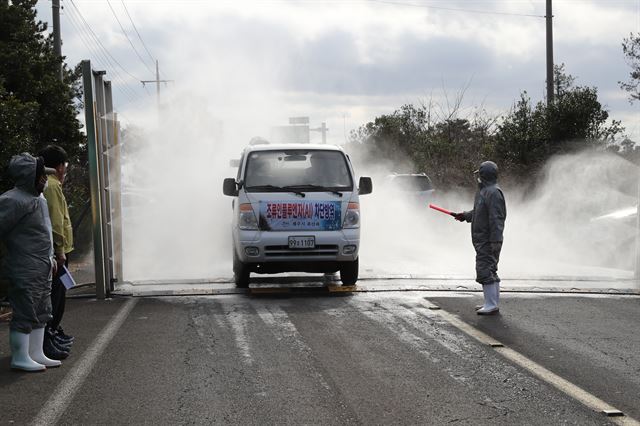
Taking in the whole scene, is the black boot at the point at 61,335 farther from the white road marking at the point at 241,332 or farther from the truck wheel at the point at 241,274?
the truck wheel at the point at 241,274

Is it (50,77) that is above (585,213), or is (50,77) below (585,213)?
above

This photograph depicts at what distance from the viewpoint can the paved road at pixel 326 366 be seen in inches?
227

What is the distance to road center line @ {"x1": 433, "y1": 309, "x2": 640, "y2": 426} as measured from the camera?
5739 millimetres

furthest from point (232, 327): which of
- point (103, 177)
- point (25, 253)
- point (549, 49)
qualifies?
point (549, 49)

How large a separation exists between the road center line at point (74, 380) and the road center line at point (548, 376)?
135 inches

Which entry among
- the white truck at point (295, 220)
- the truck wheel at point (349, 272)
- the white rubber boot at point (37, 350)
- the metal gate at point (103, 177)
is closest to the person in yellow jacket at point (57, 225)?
the white rubber boot at point (37, 350)

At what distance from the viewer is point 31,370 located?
23.4ft

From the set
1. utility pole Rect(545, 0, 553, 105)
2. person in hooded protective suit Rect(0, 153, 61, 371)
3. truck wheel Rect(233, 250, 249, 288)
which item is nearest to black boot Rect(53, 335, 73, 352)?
person in hooded protective suit Rect(0, 153, 61, 371)

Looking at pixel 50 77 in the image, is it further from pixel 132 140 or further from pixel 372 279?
pixel 372 279

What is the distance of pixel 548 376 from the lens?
6719 mm

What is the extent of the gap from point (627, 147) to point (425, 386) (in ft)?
74.9

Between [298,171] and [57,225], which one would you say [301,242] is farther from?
[57,225]

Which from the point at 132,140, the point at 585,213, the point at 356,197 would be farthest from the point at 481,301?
the point at 132,140

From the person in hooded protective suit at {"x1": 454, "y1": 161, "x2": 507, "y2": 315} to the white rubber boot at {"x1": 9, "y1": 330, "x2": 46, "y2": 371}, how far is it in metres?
5.07
